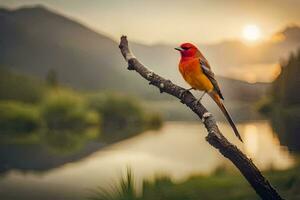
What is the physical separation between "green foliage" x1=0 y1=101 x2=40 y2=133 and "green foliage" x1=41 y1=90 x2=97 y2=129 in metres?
0.06

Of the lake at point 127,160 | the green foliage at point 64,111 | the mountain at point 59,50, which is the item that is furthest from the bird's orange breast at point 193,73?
the green foliage at point 64,111

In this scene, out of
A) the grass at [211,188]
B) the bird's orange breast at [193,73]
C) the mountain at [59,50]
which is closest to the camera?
the bird's orange breast at [193,73]

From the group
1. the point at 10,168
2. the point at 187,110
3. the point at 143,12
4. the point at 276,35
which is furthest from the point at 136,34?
the point at 10,168

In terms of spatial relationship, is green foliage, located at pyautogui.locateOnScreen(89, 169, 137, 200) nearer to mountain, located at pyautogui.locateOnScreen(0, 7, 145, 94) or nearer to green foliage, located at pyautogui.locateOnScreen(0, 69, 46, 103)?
mountain, located at pyautogui.locateOnScreen(0, 7, 145, 94)

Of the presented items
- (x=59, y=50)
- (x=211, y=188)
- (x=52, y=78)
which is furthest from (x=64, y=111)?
(x=211, y=188)

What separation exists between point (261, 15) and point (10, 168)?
1.47m

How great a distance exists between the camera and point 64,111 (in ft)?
11.9

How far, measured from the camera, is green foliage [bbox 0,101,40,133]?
3615 millimetres

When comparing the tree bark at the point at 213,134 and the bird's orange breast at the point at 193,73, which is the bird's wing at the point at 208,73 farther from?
the tree bark at the point at 213,134

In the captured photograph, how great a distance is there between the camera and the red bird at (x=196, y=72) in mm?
3043

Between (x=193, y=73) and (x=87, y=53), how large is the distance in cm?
76

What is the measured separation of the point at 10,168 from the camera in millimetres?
3592

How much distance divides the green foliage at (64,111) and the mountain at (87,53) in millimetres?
76

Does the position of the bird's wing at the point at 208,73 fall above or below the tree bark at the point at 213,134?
above
